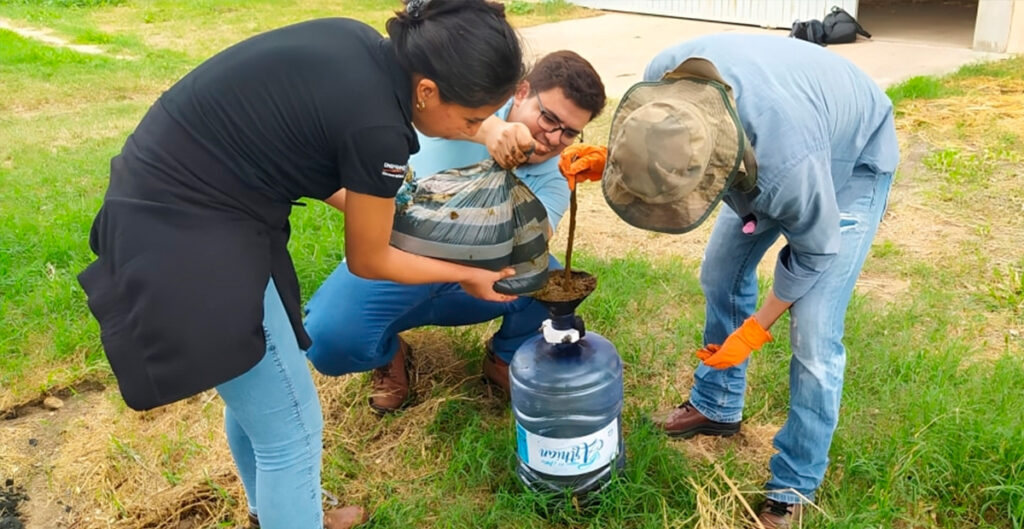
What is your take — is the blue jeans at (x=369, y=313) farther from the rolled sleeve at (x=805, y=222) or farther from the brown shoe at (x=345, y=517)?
the rolled sleeve at (x=805, y=222)

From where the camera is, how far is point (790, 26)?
948cm

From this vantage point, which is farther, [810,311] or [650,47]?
[650,47]

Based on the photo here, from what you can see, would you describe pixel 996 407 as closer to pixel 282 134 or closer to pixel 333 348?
pixel 333 348

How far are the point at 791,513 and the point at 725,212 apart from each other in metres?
0.91

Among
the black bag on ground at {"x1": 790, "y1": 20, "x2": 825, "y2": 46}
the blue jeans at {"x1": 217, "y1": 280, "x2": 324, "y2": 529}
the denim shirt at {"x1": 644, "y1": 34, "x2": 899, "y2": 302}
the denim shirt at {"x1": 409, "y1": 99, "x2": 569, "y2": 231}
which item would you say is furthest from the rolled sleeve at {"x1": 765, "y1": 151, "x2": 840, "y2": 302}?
the black bag on ground at {"x1": 790, "y1": 20, "x2": 825, "y2": 46}

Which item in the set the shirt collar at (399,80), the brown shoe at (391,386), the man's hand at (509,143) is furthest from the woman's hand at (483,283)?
the brown shoe at (391,386)

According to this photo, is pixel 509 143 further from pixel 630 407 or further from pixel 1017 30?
pixel 1017 30

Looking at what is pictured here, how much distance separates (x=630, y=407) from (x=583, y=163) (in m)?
1.22

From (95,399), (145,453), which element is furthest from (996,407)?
(95,399)

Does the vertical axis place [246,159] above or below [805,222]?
above

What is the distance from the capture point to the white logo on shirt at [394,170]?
173 cm

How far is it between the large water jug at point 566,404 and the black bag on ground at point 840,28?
7048 mm

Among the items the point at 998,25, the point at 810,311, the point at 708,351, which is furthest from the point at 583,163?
the point at 998,25

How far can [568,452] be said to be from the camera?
7.88ft
